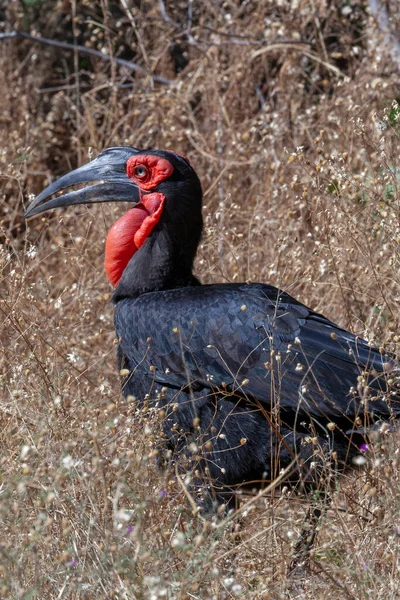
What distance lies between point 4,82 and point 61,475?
16.8 feet

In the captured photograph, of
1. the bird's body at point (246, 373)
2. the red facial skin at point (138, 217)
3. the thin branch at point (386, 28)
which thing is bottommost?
the bird's body at point (246, 373)

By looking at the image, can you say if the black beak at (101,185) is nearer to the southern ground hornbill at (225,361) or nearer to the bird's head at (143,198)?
the bird's head at (143,198)

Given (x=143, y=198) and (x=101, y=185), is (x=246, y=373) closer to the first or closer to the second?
(x=143, y=198)

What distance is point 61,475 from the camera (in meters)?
2.39

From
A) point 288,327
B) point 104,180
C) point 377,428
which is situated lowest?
point 377,428

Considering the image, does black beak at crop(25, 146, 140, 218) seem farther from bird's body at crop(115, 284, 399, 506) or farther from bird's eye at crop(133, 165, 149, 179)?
bird's body at crop(115, 284, 399, 506)

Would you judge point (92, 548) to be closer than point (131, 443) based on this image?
Yes

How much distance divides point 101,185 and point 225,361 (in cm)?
110

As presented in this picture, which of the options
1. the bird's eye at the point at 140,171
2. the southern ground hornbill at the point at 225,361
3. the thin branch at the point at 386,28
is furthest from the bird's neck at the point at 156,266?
the thin branch at the point at 386,28

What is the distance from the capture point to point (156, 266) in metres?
3.88

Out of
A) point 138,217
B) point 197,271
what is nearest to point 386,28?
point 197,271

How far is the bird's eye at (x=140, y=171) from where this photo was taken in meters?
4.01

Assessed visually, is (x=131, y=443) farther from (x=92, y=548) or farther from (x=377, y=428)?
(x=377, y=428)

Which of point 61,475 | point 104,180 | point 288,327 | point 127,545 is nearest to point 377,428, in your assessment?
point 288,327
